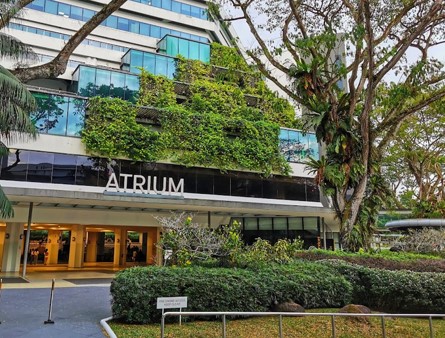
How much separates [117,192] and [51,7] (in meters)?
26.6

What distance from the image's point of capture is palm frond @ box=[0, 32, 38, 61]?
1011 cm

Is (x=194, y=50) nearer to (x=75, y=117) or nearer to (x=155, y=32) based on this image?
(x=155, y=32)

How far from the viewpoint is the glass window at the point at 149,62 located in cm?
2760

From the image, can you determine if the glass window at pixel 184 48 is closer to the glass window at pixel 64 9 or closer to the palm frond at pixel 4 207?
the glass window at pixel 64 9

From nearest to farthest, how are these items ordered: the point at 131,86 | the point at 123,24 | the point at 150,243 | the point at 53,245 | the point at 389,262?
1. the point at 389,262
2. the point at 131,86
3. the point at 53,245
4. the point at 150,243
5. the point at 123,24

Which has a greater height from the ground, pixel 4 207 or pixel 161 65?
pixel 161 65

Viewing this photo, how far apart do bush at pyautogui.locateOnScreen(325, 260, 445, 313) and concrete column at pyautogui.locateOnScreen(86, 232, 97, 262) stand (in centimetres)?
1975

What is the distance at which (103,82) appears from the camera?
24.1 meters

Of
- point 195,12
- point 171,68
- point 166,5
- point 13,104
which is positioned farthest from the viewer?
point 195,12

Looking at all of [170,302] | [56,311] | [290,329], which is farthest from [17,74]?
[290,329]

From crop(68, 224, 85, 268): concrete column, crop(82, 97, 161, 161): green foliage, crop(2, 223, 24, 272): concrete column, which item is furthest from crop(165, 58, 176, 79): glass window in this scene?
crop(2, 223, 24, 272): concrete column

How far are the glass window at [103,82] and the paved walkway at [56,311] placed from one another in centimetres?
1318

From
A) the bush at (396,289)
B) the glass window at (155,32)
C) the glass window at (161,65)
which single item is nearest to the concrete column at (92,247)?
the glass window at (161,65)

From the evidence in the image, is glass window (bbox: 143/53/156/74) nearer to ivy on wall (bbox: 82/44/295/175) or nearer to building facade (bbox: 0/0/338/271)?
building facade (bbox: 0/0/338/271)
